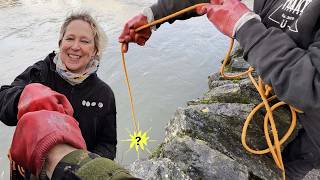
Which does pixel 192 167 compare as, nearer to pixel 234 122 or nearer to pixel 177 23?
pixel 234 122

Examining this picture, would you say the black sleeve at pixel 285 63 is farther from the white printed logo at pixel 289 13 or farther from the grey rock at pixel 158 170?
the grey rock at pixel 158 170

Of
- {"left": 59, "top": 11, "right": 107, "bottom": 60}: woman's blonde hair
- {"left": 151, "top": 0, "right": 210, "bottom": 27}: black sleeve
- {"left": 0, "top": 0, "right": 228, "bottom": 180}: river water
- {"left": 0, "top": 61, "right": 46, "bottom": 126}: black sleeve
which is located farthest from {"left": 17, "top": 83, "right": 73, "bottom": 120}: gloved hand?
{"left": 0, "top": 0, "right": 228, "bottom": 180}: river water

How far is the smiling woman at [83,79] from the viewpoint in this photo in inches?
98.0

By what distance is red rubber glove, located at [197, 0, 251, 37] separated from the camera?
75.3 inches

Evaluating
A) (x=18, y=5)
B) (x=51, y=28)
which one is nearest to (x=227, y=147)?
(x=51, y=28)

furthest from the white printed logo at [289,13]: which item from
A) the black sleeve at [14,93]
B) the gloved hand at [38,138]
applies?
the black sleeve at [14,93]

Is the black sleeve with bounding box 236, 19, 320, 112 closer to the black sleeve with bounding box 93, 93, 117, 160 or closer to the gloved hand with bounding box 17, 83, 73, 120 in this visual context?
the gloved hand with bounding box 17, 83, 73, 120

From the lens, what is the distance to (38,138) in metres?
1.15

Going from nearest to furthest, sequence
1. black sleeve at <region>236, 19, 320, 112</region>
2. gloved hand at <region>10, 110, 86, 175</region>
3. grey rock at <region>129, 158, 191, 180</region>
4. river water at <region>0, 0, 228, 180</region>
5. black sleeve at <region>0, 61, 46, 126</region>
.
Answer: gloved hand at <region>10, 110, 86, 175</region> < black sleeve at <region>236, 19, 320, 112</region> < black sleeve at <region>0, 61, 46, 126</region> < grey rock at <region>129, 158, 191, 180</region> < river water at <region>0, 0, 228, 180</region>

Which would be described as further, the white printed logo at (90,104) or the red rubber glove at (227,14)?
the white printed logo at (90,104)

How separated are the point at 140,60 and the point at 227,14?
550 centimetres

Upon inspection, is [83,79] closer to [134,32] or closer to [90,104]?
[90,104]

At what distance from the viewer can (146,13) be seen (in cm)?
283

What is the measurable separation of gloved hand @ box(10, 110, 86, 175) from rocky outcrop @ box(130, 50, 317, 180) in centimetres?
152
